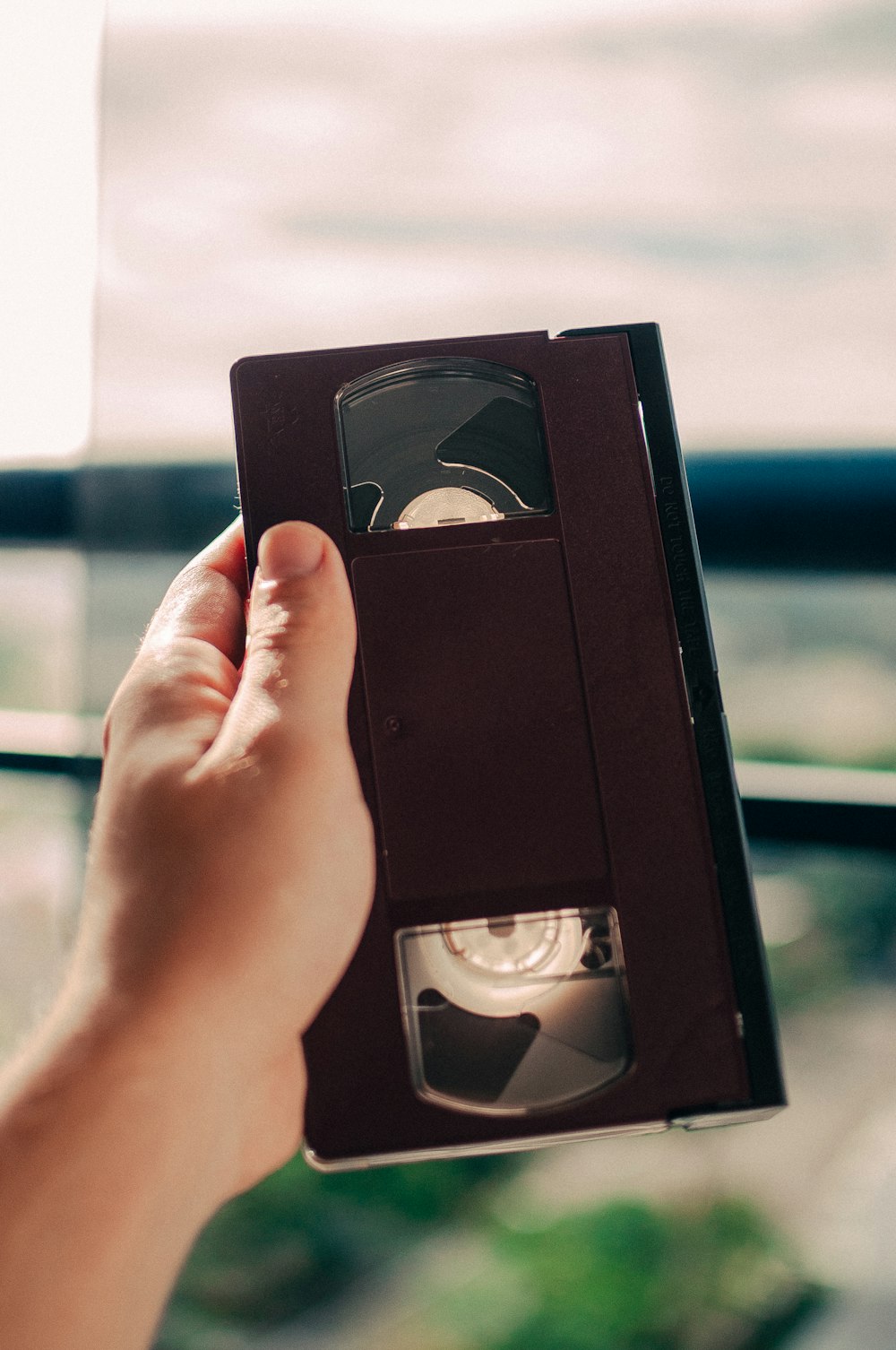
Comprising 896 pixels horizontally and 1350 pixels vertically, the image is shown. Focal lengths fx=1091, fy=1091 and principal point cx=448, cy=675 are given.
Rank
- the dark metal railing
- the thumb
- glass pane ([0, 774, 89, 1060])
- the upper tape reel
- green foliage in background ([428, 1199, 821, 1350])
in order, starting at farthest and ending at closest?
glass pane ([0, 774, 89, 1060])
the dark metal railing
green foliage in background ([428, 1199, 821, 1350])
the upper tape reel
the thumb

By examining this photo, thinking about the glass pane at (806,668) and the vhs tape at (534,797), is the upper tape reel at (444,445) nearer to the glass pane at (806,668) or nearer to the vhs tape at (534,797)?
the vhs tape at (534,797)

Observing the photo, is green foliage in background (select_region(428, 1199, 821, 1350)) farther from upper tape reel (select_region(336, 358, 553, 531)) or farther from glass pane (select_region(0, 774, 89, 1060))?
upper tape reel (select_region(336, 358, 553, 531))

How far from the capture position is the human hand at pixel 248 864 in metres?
0.67

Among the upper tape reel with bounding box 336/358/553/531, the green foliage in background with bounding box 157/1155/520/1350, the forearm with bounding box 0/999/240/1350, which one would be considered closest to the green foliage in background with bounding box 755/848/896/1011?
the green foliage in background with bounding box 157/1155/520/1350

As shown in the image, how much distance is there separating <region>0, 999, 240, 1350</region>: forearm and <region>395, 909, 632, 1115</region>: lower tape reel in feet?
0.52

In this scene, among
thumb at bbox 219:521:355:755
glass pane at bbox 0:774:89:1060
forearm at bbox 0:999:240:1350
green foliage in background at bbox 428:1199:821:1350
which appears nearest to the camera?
forearm at bbox 0:999:240:1350

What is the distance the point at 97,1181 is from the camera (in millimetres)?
609

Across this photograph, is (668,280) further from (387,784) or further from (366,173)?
(387,784)

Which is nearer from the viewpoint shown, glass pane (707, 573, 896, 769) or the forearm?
the forearm

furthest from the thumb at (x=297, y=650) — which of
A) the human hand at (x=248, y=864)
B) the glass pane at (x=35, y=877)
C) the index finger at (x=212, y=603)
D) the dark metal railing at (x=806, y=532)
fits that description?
the glass pane at (x=35, y=877)

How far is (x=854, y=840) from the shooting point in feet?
4.10

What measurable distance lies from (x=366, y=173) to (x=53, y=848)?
3.25ft

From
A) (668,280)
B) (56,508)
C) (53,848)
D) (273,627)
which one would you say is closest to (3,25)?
(56,508)

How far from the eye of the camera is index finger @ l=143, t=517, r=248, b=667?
877 mm
